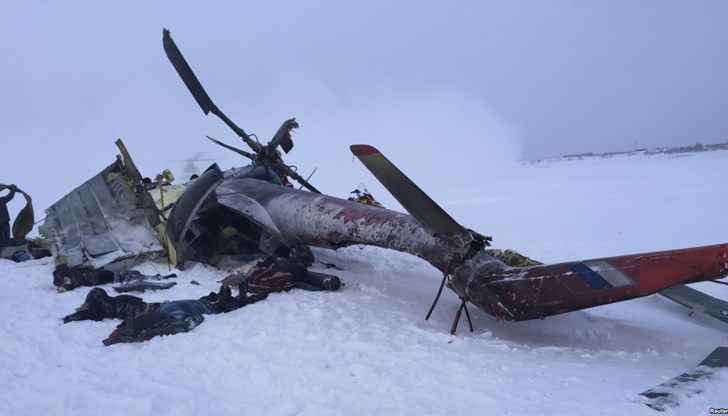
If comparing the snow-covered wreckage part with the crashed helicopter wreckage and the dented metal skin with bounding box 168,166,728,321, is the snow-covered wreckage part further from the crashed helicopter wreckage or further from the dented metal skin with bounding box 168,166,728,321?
the dented metal skin with bounding box 168,166,728,321

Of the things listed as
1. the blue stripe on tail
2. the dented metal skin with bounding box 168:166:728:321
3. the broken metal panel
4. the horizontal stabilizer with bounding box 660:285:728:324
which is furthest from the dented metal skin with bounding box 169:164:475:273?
the horizontal stabilizer with bounding box 660:285:728:324

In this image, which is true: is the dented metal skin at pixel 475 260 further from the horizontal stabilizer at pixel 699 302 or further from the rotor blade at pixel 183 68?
the rotor blade at pixel 183 68

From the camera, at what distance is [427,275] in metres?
9.36

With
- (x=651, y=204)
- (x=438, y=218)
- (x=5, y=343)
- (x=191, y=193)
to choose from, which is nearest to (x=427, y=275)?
(x=438, y=218)

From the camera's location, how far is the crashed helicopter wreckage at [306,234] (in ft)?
16.2

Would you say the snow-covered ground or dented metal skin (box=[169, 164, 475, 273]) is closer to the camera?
the snow-covered ground

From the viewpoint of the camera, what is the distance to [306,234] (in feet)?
28.4

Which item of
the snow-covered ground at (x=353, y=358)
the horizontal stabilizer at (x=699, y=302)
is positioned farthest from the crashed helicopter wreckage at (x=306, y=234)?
the horizontal stabilizer at (x=699, y=302)

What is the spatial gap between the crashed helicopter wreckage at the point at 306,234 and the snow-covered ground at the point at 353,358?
27.6 inches

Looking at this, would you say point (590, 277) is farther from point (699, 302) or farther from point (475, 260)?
point (699, 302)

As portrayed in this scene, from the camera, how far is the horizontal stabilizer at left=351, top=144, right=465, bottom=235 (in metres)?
5.49

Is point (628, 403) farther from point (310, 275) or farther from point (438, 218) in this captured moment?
point (310, 275)

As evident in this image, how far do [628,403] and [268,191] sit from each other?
26.3ft

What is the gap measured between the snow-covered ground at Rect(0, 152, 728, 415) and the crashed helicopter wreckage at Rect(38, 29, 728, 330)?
701 mm
